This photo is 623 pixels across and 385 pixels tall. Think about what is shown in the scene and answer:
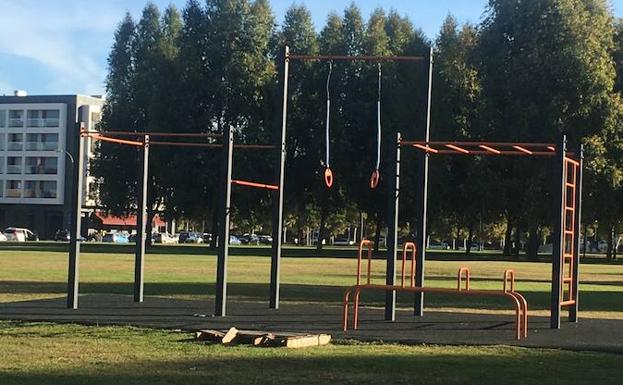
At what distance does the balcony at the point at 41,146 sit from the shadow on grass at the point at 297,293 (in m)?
99.1

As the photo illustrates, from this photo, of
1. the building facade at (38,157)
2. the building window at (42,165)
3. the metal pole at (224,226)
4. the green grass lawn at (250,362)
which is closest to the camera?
the green grass lawn at (250,362)

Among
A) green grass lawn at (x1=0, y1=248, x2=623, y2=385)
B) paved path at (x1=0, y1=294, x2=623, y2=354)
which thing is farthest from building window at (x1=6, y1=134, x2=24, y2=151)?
green grass lawn at (x1=0, y1=248, x2=623, y2=385)

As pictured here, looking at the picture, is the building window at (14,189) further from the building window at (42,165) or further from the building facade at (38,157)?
the building window at (42,165)

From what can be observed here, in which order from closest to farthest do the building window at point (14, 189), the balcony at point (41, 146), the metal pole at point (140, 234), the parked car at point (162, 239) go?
the metal pole at point (140, 234)
the parked car at point (162, 239)
the building window at point (14, 189)
the balcony at point (41, 146)

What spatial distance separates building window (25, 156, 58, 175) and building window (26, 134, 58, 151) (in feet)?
4.41

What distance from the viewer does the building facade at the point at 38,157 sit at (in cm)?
11719

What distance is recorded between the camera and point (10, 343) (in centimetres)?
1141

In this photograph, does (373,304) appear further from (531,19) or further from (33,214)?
(33,214)

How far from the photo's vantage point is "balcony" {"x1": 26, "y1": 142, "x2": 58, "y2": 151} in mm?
119806

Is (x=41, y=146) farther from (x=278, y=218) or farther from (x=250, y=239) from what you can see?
(x=278, y=218)

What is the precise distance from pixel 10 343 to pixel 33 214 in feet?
365

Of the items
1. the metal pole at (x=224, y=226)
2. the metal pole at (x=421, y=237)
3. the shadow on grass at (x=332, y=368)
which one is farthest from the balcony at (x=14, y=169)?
the shadow on grass at (x=332, y=368)

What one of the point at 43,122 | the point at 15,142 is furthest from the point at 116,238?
the point at 15,142

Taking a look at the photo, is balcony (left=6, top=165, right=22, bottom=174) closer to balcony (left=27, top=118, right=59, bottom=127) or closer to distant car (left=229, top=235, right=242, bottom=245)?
balcony (left=27, top=118, right=59, bottom=127)
